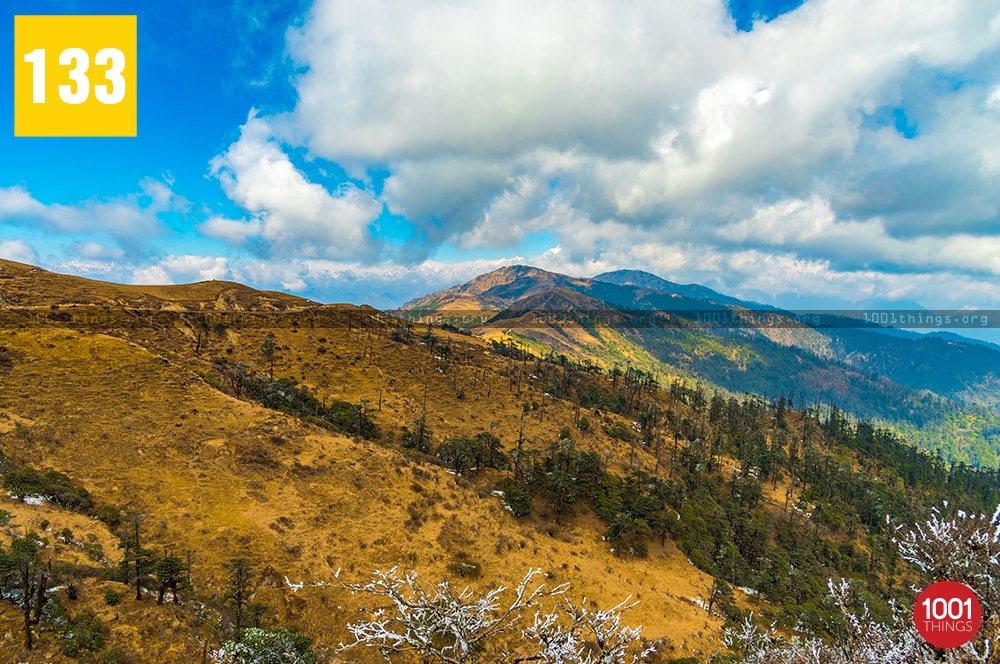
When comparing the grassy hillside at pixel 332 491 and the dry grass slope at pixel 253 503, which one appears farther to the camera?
the dry grass slope at pixel 253 503

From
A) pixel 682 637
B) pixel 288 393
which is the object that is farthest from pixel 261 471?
pixel 682 637

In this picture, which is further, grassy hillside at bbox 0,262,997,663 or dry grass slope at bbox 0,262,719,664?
dry grass slope at bbox 0,262,719,664

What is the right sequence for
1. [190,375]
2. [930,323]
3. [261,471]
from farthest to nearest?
[930,323], [190,375], [261,471]

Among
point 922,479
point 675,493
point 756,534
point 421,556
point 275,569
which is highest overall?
point 275,569

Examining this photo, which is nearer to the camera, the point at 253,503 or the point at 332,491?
the point at 253,503

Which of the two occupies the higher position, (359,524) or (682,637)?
(359,524)

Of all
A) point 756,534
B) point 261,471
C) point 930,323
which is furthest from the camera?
point 930,323

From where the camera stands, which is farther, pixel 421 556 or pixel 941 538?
pixel 421 556

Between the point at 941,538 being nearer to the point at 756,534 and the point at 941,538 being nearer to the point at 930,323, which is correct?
the point at 756,534

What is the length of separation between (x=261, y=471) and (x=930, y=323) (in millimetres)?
199821

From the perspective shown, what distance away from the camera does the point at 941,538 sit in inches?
276

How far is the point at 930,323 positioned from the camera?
479 feet

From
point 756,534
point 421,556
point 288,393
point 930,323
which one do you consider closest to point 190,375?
point 288,393

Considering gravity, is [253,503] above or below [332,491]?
above
